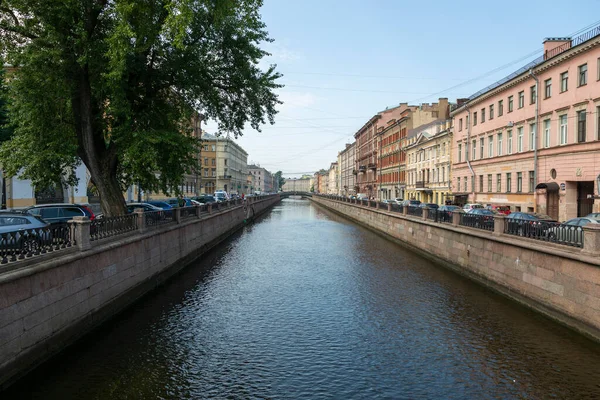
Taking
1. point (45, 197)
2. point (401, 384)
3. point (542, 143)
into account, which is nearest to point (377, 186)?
point (542, 143)

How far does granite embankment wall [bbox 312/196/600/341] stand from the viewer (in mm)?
11681

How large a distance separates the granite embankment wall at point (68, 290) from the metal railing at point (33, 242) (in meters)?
0.21

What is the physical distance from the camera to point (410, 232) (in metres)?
30.4

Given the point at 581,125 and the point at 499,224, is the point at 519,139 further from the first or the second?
the point at 499,224

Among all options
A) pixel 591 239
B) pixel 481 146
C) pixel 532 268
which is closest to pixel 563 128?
pixel 481 146

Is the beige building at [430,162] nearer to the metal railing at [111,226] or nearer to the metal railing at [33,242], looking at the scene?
the metal railing at [111,226]

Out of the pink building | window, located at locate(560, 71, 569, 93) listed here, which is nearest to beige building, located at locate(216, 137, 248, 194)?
the pink building

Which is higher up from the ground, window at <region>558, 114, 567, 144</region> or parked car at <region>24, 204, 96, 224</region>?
window at <region>558, 114, 567, 144</region>

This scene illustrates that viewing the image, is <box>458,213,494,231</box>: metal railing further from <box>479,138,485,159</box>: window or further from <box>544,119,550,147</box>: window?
<box>479,138,485,159</box>: window

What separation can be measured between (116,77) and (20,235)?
26.2ft

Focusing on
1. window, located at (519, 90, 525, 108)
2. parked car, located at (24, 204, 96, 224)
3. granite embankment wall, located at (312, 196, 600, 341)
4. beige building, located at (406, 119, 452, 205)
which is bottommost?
granite embankment wall, located at (312, 196, 600, 341)

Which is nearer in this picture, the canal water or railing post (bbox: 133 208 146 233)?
the canal water

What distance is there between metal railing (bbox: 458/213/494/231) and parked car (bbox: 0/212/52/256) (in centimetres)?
1656

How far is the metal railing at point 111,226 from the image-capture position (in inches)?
540
